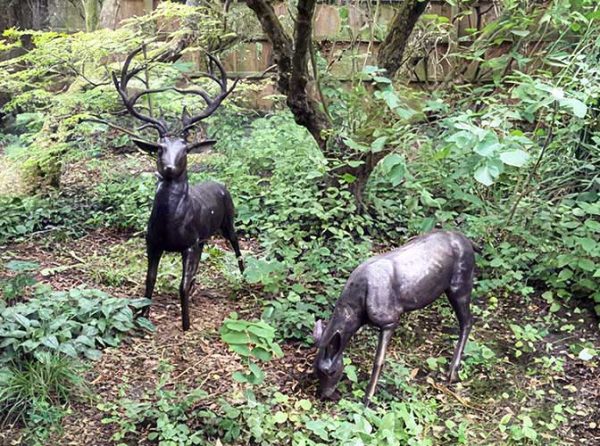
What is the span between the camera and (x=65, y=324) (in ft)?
10.8

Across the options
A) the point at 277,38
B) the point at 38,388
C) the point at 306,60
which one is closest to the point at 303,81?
the point at 306,60

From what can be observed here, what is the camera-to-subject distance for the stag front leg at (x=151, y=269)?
3.56 metres

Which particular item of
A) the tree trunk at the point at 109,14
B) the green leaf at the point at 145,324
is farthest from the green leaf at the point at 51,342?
the tree trunk at the point at 109,14

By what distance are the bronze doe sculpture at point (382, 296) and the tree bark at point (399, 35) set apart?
174 centimetres

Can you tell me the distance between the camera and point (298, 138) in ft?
20.2

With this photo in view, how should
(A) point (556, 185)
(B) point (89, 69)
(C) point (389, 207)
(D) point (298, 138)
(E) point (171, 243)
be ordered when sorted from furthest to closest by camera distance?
1. (D) point (298, 138)
2. (B) point (89, 69)
3. (C) point (389, 207)
4. (A) point (556, 185)
5. (E) point (171, 243)

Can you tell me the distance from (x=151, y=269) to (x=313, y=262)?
1.09 meters

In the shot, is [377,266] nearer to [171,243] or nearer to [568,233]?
[171,243]

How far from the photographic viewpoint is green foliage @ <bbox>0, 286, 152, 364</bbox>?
9.98 feet

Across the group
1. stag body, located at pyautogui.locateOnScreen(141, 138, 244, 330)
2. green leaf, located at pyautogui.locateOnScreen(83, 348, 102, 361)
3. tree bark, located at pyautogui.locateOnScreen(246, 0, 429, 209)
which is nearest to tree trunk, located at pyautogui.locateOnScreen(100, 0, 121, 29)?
tree bark, located at pyautogui.locateOnScreen(246, 0, 429, 209)

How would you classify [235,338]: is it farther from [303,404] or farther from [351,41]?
[351,41]

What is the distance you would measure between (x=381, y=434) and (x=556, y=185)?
108 inches

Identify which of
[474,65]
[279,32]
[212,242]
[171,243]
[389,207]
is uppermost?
[279,32]

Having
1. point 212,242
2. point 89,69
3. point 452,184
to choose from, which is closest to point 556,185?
point 452,184
